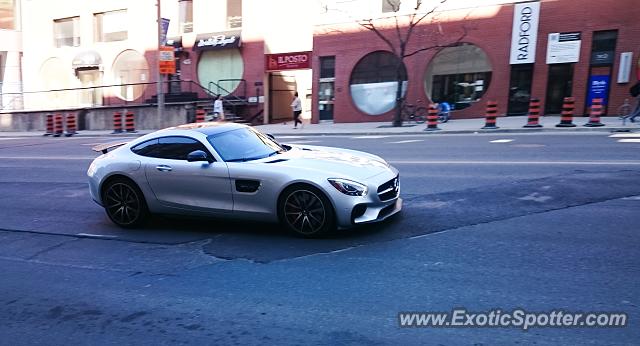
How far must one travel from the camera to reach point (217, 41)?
3089 centimetres

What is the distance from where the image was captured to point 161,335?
3619mm

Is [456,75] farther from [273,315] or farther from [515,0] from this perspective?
[273,315]

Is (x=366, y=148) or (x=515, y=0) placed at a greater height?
(x=515, y=0)

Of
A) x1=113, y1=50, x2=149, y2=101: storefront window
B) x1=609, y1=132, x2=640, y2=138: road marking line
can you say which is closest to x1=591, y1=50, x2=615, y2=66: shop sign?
x1=609, y1=132, x2=640, y2=138: road marking line

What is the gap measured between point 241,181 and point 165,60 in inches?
802

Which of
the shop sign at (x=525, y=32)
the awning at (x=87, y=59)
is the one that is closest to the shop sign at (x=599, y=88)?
the shop sign at (x=525, y=32)

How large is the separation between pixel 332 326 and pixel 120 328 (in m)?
1.70

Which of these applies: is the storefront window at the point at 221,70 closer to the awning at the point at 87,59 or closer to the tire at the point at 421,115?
the awning at the point at 87,59

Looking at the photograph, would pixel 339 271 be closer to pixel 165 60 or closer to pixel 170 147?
pixel 170 147

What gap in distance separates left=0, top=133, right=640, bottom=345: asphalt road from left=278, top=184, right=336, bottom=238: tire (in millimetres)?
160

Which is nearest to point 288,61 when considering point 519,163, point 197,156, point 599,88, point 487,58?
point 487,58

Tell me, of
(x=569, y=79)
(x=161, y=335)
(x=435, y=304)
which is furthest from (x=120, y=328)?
(x=569, y=79)

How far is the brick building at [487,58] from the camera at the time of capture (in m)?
21.5

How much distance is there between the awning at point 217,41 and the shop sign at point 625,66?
2104cm
